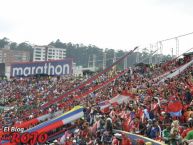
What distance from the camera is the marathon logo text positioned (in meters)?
44.1

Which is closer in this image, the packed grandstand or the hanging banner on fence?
the packed grandstand

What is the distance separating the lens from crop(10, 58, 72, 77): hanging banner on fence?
4409 centimetres

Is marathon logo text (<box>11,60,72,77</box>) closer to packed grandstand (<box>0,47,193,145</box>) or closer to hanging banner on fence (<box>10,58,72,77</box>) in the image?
hanging banner on fence (<box>10,58,72,77</box>)

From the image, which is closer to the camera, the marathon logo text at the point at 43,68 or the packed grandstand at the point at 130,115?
the packed grandstand at the point at 130,115

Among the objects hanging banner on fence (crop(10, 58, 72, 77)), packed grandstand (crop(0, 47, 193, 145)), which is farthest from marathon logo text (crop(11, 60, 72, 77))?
packed grandstand (crop(0, 47, 193, 145))

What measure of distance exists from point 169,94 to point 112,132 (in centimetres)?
352

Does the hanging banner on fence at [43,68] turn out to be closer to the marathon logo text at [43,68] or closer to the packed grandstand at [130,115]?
the marathon logo text at [43,68]

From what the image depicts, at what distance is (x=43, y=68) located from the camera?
4556 centimetres

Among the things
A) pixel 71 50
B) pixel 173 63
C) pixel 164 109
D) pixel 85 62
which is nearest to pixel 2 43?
pixel 71 50

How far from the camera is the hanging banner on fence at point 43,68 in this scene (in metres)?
44.1

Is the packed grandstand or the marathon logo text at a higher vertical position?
the marathon logo text

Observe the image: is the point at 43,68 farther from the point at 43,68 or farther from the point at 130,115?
the point at 130,115

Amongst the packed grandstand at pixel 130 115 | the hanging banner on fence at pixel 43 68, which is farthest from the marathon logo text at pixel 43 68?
the packed grandstand at pixel 130 115

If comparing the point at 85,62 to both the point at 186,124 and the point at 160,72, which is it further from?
the point at 186,124
